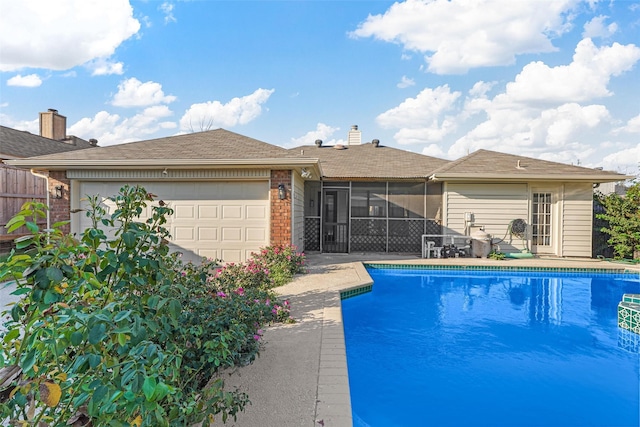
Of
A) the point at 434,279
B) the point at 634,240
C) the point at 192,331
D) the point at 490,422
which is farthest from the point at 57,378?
the point at 634,240

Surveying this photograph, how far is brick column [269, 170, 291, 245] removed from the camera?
863cm

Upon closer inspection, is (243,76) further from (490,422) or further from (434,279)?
(490,422)

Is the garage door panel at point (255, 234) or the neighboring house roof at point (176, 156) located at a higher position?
the neighboring house roof at point (176, 156)

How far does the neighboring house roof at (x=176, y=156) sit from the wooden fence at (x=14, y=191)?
3552 millimetres

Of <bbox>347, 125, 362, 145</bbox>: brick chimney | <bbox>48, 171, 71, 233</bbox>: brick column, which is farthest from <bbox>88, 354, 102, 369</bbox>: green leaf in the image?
<bbox>347, 125, 362, 145</bbox>: brick chimney

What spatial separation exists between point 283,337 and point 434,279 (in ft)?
18.9

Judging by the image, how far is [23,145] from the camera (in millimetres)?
13375

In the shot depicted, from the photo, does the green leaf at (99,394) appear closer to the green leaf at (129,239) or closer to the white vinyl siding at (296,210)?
the green leaf at (129,239)

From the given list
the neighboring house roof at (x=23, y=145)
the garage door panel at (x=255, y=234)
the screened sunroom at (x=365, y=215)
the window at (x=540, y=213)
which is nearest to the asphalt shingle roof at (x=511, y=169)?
the window at (x=540, y=213)

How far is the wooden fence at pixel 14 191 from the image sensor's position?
442 inches

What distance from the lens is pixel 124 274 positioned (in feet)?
5.82

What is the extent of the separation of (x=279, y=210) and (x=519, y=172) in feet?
24.4

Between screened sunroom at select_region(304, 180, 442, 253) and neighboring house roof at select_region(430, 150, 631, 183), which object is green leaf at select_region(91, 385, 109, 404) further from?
screened sunroom at select_region(304, 180, 442, 253)

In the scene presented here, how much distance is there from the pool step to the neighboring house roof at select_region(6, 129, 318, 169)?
19.9 feet
